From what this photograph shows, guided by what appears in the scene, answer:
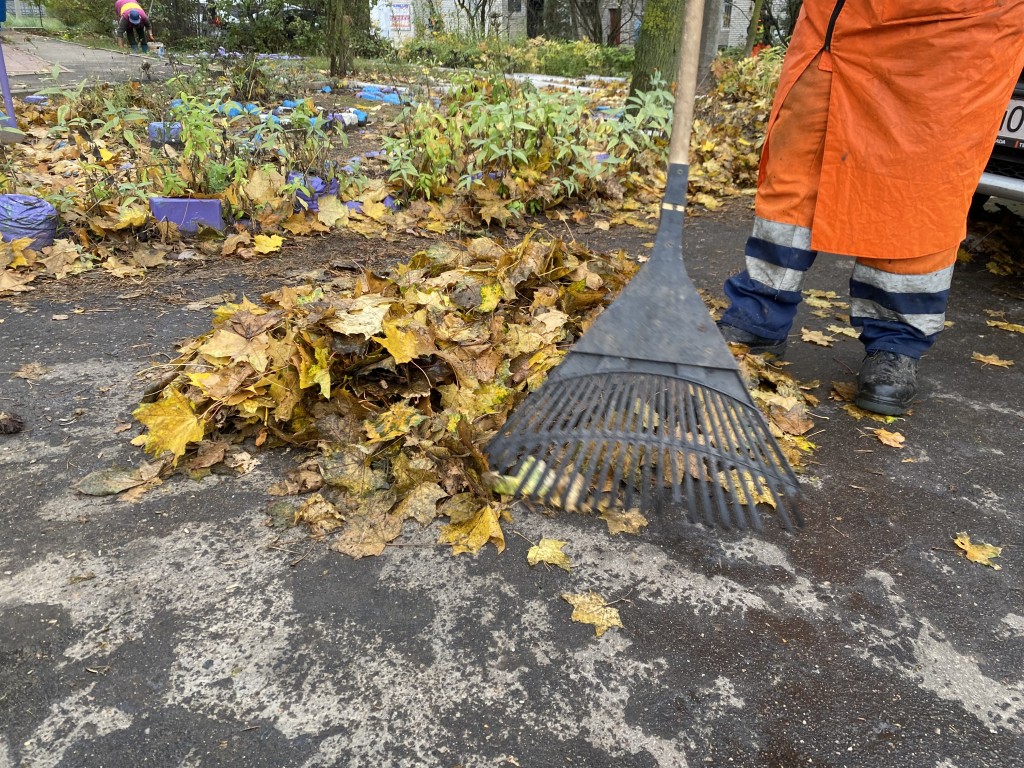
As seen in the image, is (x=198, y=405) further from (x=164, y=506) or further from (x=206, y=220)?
(x=206, y=220)

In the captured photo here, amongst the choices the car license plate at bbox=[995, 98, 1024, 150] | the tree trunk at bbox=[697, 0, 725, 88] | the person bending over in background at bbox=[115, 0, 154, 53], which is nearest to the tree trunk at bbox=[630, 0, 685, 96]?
the tree trunk at bbox=[697, 0, 725, 88]

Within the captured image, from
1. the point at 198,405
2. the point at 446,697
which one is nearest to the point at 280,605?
the point at 446,697

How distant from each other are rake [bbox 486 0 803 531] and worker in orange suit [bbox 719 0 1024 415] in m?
0.64

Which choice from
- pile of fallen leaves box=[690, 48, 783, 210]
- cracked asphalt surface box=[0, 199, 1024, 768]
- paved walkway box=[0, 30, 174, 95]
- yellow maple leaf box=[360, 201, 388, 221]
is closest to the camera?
cracked asphalt surface box=[0, 199, 1024, 768]

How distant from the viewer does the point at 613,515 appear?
6.17 feet

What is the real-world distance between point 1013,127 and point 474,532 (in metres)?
3.02

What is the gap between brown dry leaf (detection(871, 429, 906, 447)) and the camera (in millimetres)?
2262

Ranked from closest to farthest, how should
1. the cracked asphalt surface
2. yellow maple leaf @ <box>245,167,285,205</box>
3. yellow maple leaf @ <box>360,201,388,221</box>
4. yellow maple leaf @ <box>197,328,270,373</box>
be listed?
1. the cracked asphalt surface
2. yellow maple leaf @ <box>197,328,270,373</box>
3. yellow maple leaf @ <box>245,167,285,205</box>
4. yellow maple leaf @ <box>360,201,388,221</box>

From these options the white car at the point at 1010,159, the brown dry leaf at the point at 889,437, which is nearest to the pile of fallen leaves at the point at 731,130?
the white car at the point at 1010,159

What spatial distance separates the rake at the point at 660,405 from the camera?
5.55ft

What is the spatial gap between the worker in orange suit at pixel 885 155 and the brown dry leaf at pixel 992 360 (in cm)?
67

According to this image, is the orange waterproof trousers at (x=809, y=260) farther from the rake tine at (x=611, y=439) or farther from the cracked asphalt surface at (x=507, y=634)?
the rake tine at (x=611, y=439)

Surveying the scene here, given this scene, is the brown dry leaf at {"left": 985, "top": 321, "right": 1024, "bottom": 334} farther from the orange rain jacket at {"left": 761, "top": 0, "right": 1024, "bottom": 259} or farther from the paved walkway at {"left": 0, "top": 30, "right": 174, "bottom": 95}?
the paved walkway at {"left": 0, "top": 30, "right": 174, "bottom": 95}

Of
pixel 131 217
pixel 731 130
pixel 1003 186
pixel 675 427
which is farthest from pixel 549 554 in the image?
pixel 731 130
